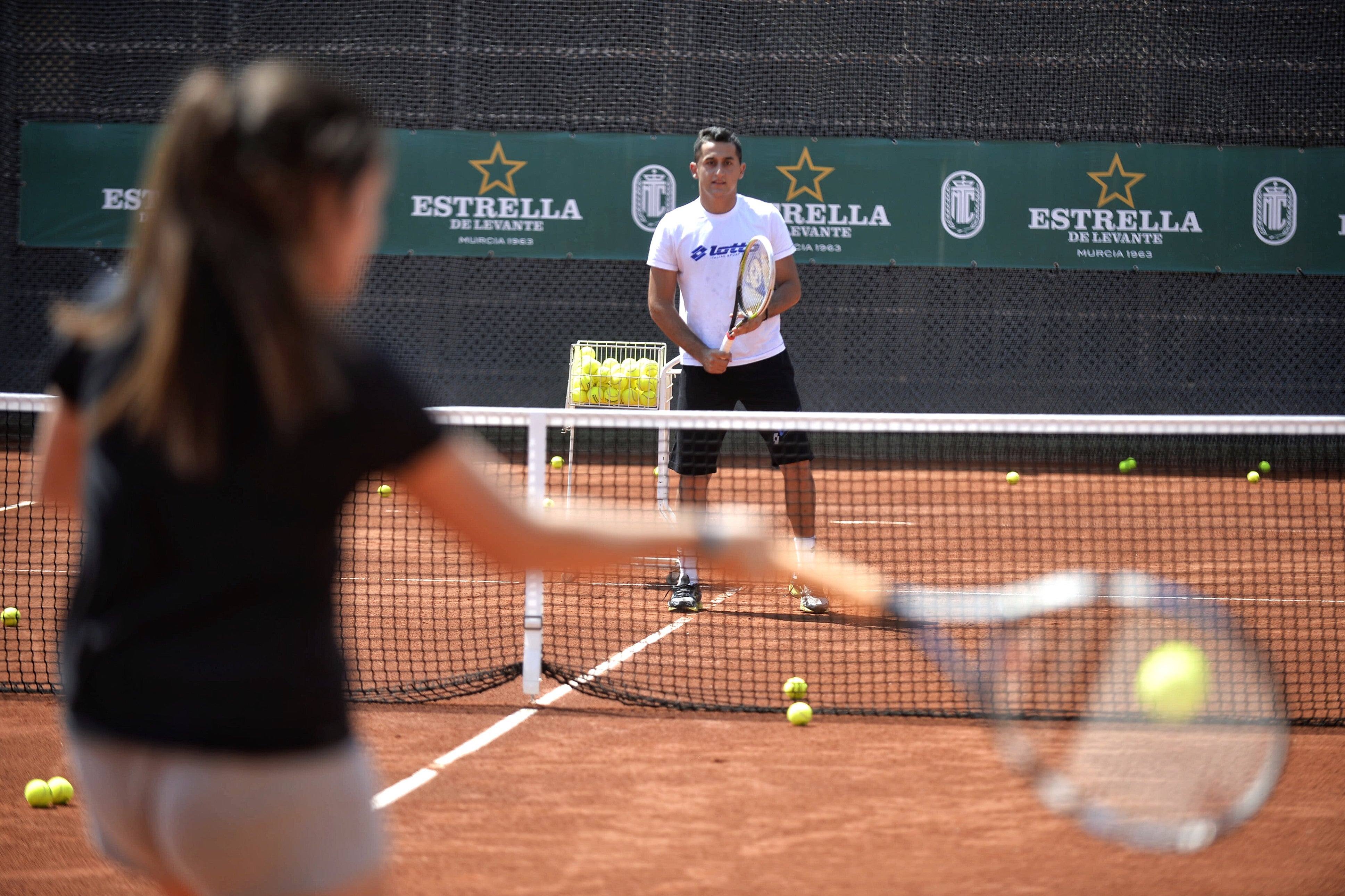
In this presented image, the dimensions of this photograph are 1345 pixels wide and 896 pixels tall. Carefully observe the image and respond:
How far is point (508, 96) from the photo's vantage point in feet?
40.7

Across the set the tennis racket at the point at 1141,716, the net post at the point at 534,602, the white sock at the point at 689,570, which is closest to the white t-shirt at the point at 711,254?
the white sock at the point at 689,570

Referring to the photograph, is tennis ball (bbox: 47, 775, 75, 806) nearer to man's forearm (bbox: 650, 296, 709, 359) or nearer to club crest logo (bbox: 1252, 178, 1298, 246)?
man's forearm (bbox: 650, 296, 709, 359)

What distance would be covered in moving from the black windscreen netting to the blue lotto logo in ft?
23.4

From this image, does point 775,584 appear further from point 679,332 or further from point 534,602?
point 534,602

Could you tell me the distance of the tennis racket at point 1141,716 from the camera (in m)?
2.19

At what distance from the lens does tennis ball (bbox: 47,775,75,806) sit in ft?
10.5

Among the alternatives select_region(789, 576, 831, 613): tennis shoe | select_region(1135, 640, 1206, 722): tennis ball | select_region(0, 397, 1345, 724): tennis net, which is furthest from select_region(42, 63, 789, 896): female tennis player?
select_region(789, 576, 831, 613): tennis shoe

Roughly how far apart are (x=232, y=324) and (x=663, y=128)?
11.7 metres

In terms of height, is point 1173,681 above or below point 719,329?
below

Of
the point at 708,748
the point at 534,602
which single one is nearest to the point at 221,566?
the point at 708,748

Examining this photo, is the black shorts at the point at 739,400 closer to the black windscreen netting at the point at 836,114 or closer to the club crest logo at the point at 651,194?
the club crest logo at the point at 651,194

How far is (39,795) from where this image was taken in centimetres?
320

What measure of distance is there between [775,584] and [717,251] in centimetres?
191

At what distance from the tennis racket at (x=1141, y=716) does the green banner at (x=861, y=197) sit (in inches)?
366
